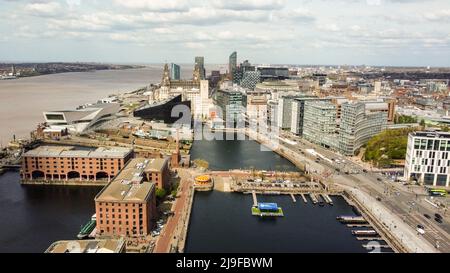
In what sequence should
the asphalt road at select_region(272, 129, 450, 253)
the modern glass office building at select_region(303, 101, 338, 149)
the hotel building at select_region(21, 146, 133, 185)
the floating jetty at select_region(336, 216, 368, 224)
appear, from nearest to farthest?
the asphalt road at select_region(272, 129, 450, 253) → the floating jetty at select_region(336, 216, 368, 224) → the hotel building at select_region(21, 146, 133, 185) → the modern glass office building at select_region(303, 101, 338, 149)

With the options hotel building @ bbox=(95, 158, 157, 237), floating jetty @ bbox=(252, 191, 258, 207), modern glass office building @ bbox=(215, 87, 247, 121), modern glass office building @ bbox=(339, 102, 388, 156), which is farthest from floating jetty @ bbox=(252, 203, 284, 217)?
modern glass office building @ bbox=(215, 87, 247, 121)

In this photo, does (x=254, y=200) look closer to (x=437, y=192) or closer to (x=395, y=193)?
(x=395, y=193)

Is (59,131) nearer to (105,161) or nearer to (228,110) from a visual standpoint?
(105,161)

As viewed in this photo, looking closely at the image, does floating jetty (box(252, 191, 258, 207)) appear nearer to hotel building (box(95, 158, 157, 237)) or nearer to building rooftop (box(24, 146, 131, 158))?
hotel building (box(95, 158, 157, 237))
